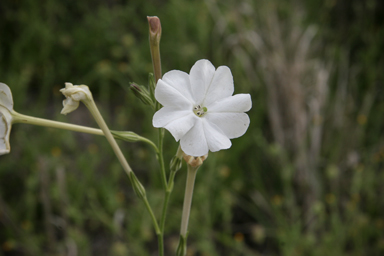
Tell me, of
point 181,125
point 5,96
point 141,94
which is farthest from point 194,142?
point 5,96

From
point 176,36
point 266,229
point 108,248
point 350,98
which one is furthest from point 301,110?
point 108,248

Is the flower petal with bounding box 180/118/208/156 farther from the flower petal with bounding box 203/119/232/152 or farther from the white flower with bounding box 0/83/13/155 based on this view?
the white flower with bounding box 0/83/13/155

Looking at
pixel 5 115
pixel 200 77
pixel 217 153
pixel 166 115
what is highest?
pixel 217 153

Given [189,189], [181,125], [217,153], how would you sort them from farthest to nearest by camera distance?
[217,153] → [189,189] → [181,125]

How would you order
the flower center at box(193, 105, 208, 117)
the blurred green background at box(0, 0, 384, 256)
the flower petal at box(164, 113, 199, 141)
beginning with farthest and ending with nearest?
the blurred green background at box(0, 0, 384, 256) → the flower center at box(193, 105, 208, 117) → the flower petal at box(164, 113, 199, 141)

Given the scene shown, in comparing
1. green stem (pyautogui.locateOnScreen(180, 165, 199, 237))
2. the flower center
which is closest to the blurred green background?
green stem (pyautogui.locateOnScreen(180, 165, 199, 237))

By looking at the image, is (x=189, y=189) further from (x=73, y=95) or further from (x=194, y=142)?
(x=73, y=95)

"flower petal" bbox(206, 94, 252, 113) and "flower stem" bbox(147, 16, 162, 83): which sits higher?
"flower stem" bbox(147, 16, 162, 83)

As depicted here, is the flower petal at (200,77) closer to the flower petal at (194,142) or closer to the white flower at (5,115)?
the flower petal at (194,142)
